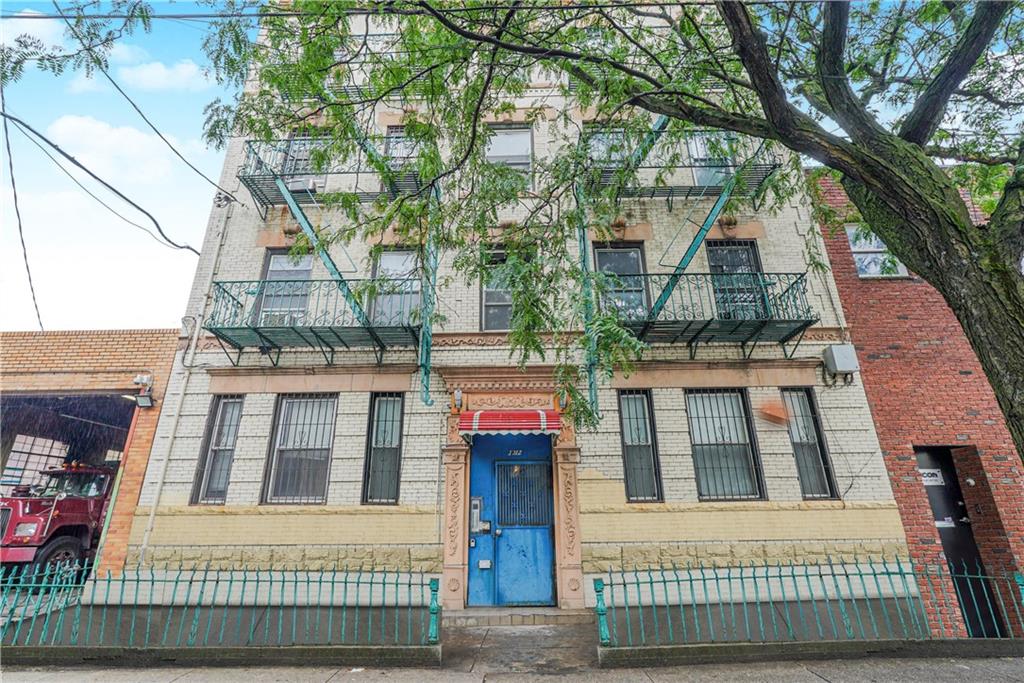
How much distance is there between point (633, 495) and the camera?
7891mm

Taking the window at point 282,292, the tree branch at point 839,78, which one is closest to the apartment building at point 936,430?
the tree branch at point 839,78

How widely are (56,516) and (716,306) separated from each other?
13.4 m

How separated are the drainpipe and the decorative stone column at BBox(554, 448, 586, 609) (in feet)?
21.9

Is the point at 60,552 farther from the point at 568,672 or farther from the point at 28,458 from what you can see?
the point at 568,672

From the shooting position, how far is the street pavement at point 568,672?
4.80 meters

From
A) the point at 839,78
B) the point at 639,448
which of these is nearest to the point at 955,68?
the point at 839,78

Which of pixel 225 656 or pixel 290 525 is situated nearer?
pixel 225 656

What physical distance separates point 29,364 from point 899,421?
627 inches

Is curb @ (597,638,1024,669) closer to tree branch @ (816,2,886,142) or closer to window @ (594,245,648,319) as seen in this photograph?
Result: window @ (594,245,648,319)

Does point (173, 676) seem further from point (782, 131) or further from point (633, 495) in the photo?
point (782, 131)

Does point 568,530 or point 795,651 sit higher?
point 568,530

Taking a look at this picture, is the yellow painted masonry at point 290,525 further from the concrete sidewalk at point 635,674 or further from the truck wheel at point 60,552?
the truck wheel at point 60,552

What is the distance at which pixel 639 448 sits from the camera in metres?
8.15

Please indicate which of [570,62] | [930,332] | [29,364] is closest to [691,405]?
[930,332]
